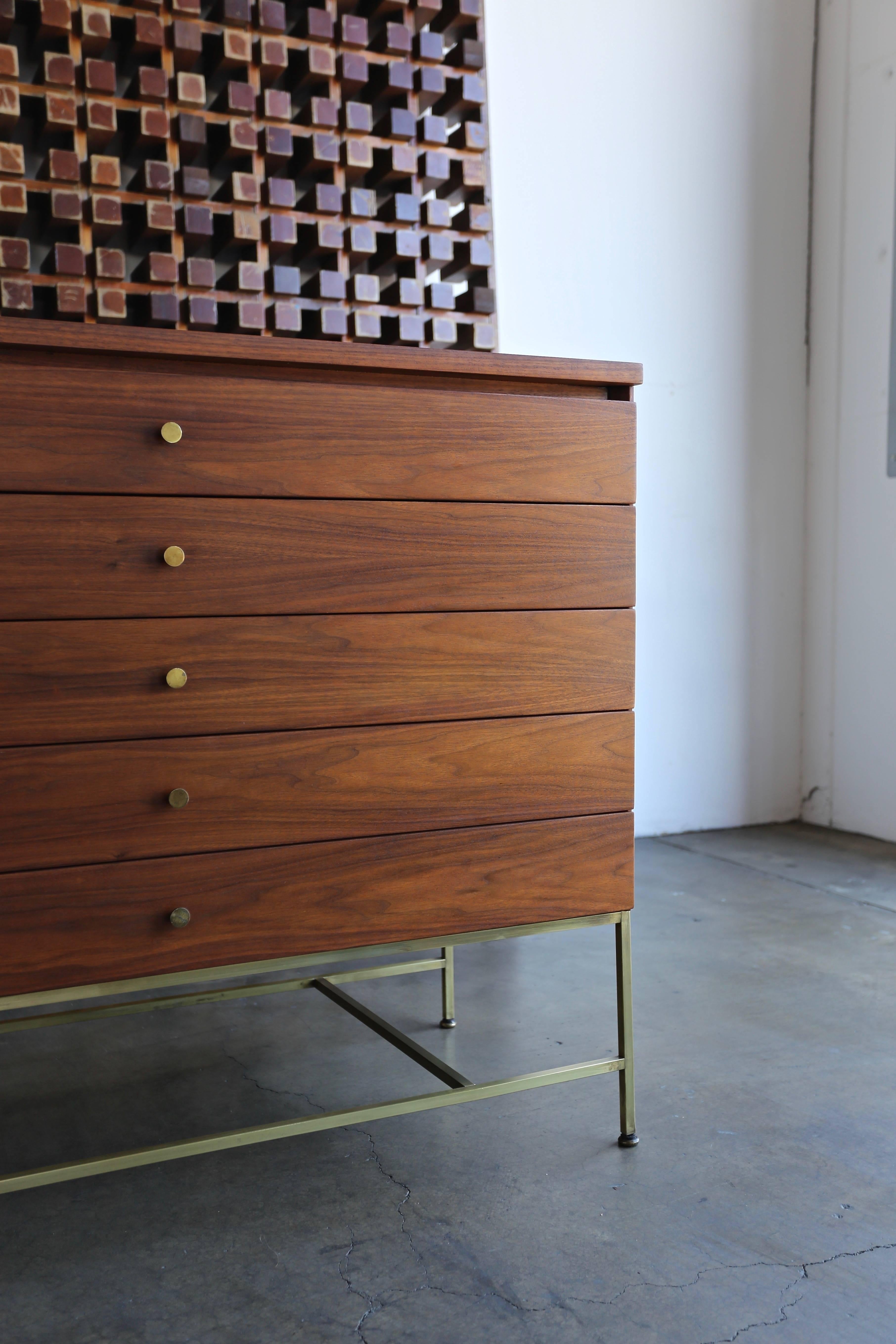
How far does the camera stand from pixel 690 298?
Answer: 12.7 feet

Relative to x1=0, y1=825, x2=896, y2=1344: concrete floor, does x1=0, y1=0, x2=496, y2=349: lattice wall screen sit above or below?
above

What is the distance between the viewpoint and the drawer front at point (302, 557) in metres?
1.36

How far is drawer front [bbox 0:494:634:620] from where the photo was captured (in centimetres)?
136

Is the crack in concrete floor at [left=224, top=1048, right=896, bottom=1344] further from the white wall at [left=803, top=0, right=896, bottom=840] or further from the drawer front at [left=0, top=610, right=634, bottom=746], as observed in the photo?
the white wall at [left=803, top=0, right=896, bottom=840]

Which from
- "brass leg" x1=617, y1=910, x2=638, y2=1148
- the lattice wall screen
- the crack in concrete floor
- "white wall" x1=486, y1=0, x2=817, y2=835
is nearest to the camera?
the crack in concrete floor

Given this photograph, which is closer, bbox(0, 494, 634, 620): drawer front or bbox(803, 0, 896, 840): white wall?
bbox(0, 494, 634, 620): drawer front

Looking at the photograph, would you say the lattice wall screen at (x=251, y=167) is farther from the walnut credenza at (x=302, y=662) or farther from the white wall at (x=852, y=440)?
the white wall at (x=852, y=440)

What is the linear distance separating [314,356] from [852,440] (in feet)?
9.82

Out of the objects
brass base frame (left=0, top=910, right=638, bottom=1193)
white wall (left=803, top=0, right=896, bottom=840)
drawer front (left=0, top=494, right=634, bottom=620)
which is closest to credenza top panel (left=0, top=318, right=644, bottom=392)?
drawer front (left=0, top=494, right=634, bottom=620)

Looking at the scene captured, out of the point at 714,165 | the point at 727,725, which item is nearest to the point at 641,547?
the point at 727,725

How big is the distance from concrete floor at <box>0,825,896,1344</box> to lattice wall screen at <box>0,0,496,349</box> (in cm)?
152

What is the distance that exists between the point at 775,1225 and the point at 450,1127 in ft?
1.70

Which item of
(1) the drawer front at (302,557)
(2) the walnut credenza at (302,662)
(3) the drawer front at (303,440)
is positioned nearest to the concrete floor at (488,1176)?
(2) the walnut credenza at (302,662)

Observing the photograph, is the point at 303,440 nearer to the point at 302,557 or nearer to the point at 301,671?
the point at 302,557
